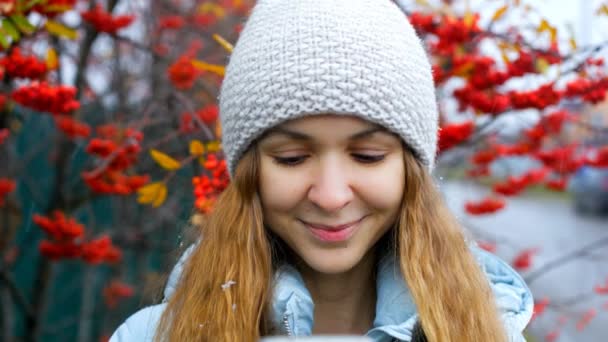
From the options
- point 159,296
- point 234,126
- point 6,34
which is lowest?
point 159,296

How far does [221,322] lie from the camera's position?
164 cm

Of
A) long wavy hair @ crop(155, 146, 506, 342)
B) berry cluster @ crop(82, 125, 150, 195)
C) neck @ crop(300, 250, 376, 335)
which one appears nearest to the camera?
long wavy hair @ crop(155, 146, 506, 342)

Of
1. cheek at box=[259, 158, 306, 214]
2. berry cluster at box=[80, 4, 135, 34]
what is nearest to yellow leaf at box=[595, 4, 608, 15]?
cheek at box=[259, 158, 306, 214]

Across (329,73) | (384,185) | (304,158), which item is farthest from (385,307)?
(329,73)

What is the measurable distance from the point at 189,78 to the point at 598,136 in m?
1.80

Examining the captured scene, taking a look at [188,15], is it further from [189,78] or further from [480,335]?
[480,335]

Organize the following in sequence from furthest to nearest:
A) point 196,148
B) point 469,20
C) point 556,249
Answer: point 556,249, point 469,20, point 196,148

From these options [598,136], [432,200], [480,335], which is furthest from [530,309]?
[598,136]

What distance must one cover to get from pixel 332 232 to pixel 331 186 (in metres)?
0.12

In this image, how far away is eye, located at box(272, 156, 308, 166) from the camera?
1.58 meters

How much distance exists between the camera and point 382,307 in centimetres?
166

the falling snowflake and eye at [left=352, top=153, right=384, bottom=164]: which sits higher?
eye at [left=352, top=153, right=384, bottom=164]

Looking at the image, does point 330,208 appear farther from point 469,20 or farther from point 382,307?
point 469,20

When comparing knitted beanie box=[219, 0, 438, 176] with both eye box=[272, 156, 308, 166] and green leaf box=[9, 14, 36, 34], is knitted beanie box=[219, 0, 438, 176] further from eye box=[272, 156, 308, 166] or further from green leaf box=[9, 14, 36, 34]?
green leaf box=[9, 14, 36, 34]
